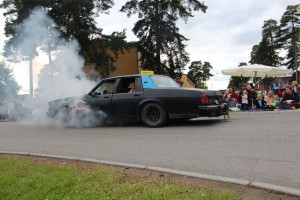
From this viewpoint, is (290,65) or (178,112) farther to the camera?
(290,65)

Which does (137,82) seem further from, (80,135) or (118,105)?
(80,135)

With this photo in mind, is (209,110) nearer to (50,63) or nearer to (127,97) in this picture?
(127,97)

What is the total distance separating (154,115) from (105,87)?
1.93m

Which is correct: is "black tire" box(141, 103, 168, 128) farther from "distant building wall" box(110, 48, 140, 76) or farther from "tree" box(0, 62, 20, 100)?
"distant building wall" box(110, 48, 140, 76)

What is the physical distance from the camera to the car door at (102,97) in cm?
998

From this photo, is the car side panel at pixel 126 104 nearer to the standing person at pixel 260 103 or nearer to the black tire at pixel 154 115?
the black tire at pixel 154 115

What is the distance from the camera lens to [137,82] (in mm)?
9672

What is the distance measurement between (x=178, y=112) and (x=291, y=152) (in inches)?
148

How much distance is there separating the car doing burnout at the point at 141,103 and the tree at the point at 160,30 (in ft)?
74.8

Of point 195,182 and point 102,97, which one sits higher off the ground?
point 102,97

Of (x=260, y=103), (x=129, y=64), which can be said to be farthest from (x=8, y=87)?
(x=129, y=64)

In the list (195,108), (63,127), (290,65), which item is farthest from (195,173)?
(290,65)

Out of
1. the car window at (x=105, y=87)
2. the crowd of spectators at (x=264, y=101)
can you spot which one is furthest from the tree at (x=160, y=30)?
the car window at (x=105, y=87)

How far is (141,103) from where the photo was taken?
934 cm
